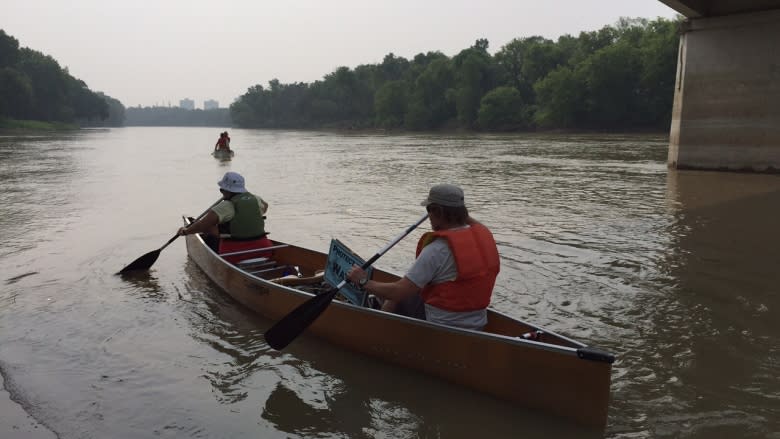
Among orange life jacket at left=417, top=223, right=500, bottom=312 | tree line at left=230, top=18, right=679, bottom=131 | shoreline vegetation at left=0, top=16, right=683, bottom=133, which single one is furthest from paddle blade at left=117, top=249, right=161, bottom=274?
shoreline vegetation at left=0, top=16, right=683, bottom=133

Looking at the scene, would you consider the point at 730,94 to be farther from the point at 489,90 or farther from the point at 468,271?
the point at 489,90

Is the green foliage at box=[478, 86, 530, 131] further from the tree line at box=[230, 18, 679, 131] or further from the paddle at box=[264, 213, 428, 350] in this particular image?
the paddle at box=[264, 213, 428, 350]

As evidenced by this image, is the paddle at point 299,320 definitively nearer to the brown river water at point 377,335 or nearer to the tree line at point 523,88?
the brown river water at point 377,335

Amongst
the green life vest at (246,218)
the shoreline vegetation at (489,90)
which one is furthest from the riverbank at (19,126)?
the green life vest at (246,218)

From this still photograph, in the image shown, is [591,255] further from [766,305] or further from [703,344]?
[703,344]

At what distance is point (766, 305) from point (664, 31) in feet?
255

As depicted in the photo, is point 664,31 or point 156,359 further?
point 664,31

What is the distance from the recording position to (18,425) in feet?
14.5

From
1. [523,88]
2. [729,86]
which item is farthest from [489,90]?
[729,86]

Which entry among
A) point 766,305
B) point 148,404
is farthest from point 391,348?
point 766,305

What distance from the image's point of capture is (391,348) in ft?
→ 17.2

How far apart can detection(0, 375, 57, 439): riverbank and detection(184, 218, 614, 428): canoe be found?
95.4 inches

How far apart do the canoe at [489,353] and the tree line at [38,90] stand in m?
90.6

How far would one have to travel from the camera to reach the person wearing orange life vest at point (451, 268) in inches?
177
